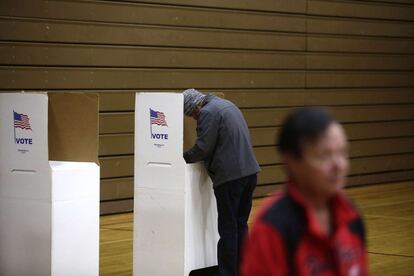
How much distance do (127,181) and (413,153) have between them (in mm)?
5219

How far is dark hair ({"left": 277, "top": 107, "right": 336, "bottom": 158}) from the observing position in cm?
174

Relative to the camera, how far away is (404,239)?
24.2 ft

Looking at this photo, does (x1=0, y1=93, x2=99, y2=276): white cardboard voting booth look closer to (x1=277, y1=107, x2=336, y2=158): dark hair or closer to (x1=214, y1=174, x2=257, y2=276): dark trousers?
(x1=214, y1=174, x2=257, y2=276): dark trousers

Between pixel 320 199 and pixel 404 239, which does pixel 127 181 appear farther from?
pixel 320 199

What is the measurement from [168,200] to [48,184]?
2.58ft

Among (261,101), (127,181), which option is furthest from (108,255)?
(261,101)

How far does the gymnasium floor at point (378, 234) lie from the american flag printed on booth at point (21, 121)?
1286 millimetres

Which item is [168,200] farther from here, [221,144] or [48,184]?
[48,184]

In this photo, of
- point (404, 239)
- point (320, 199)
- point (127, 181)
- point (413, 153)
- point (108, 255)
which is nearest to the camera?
point (320, 199)

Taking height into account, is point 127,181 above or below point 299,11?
below

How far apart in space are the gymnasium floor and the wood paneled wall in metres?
0.76

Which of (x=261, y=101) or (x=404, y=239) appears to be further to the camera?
(x=261, y=101)

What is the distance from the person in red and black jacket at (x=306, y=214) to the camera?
68.8 inches

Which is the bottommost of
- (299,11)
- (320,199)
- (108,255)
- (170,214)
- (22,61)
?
(108,255)
